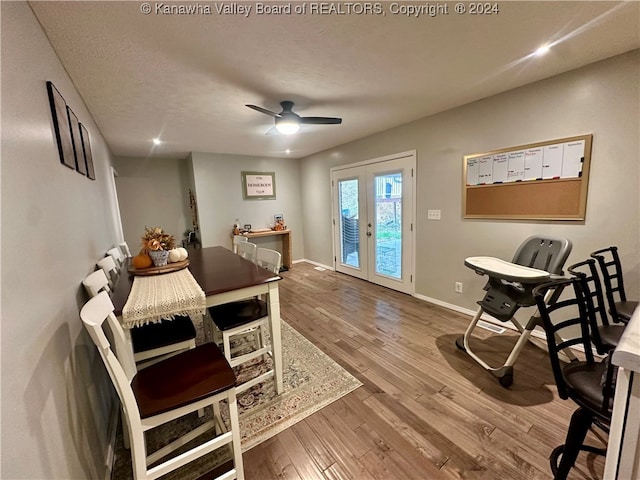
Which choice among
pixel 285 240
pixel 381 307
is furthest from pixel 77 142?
pixel 285 240

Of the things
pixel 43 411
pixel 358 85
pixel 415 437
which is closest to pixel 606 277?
pixel 415 437

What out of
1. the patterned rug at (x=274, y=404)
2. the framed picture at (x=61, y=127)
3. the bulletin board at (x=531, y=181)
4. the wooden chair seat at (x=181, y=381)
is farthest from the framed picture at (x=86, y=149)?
the bulletin board at (x=531, y=181)

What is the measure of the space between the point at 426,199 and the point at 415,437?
257cm

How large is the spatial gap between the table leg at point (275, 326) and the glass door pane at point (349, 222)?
2.90 meters

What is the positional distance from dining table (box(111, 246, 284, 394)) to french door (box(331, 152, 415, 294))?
7.66ft

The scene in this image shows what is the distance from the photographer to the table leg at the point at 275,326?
5.70ft

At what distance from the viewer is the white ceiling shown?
142 cm

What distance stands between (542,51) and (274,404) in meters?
3.09

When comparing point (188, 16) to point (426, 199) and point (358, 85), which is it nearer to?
point (358, 85)

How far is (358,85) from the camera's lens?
2.24 m

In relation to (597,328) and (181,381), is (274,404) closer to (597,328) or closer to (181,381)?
(181,381)

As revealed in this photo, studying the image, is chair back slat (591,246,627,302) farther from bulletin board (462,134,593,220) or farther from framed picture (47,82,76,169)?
framed picture (47,82,76,169)

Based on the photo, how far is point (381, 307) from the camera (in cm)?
334

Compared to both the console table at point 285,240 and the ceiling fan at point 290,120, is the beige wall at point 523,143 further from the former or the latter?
the console table at point 285,240
